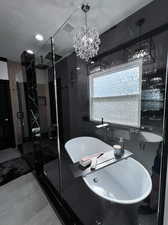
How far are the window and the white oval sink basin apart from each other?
2.03 ft

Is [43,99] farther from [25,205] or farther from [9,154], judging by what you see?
[25,205]

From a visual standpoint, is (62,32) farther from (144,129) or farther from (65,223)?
(65,223)

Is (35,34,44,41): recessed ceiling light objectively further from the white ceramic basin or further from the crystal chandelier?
the white ceramic basin

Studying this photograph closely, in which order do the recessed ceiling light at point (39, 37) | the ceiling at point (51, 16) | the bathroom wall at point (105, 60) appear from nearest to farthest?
1. the bathroom wall at point (105, 60)
2. the ceiling at point (51, 16)
3. the recessed ceiling light at point (39, 37)

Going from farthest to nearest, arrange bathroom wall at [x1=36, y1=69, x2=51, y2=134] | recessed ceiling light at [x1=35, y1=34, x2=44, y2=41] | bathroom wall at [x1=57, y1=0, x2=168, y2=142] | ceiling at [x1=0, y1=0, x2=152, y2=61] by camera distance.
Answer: bathroom wall at [x1=36, y1=69, x2=51, y2=134] → recessed ceiling light at [x1=35, y1=34, x2=44, y2=41] → ceiling at [x1=0, y1=0, x2=152, y2=61] → bathroom wall at [x1=57, y1=0, x2=168, y2=142]

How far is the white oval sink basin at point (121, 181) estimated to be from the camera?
1.42 m

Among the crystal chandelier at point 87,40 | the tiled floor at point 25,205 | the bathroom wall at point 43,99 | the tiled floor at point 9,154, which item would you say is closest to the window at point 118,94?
the crystal chandelier at point 87,40

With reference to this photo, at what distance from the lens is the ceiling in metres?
1.44

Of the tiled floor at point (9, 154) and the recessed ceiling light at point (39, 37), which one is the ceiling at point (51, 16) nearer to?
the recessed ceiling light at point (39, 37)

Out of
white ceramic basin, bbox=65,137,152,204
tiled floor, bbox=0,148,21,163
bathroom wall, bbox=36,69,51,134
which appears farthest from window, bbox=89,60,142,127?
tiled floor, bbox=0,148,21,163

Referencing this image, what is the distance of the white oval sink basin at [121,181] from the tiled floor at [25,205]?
634mm

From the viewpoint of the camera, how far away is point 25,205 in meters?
1.62

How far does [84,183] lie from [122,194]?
0.55 m

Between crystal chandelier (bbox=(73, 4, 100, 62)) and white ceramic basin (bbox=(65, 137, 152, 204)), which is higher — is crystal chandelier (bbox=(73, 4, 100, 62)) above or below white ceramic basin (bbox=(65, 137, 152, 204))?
above
